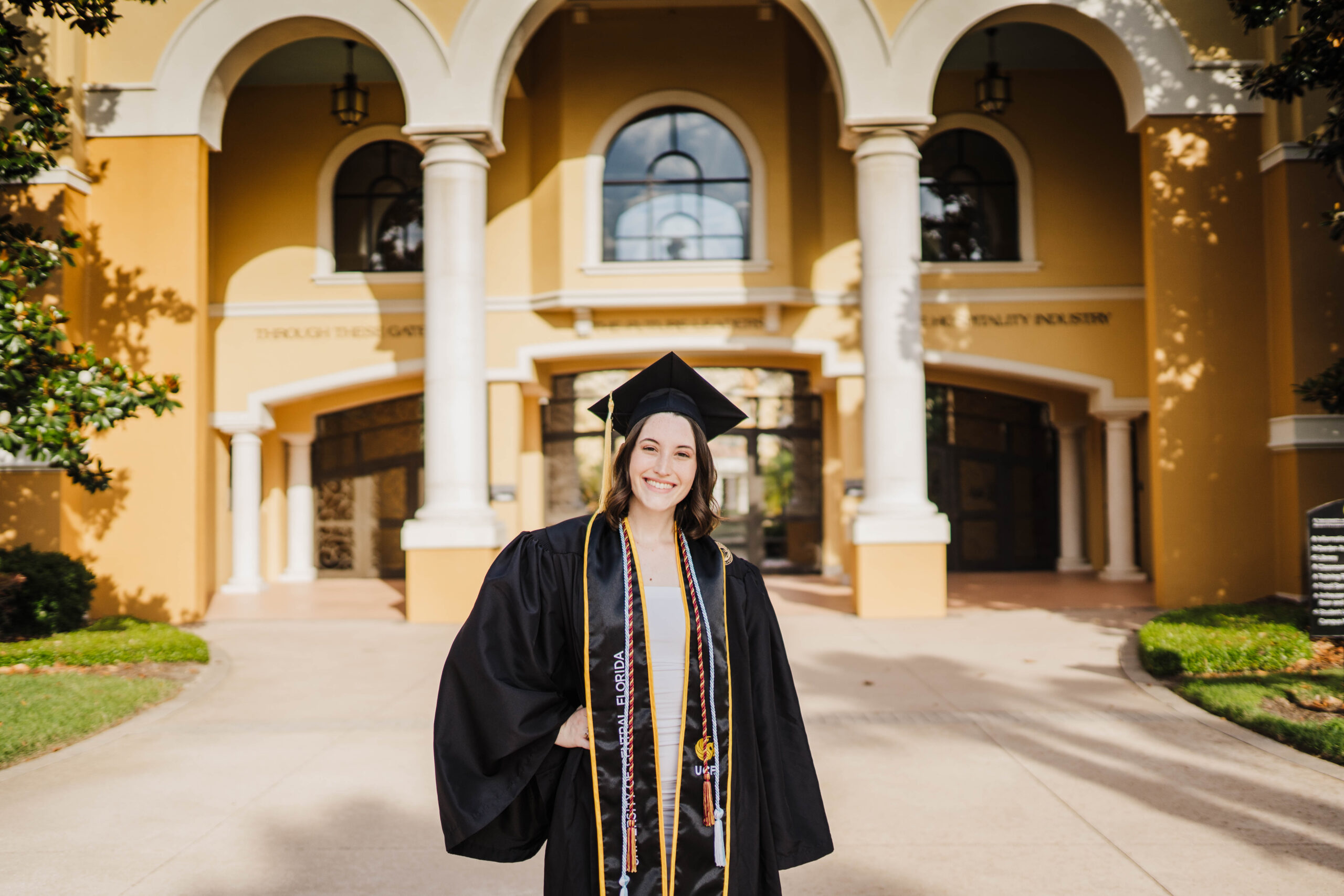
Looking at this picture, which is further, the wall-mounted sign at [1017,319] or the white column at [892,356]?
the wall-mounted sign at [1017,319]

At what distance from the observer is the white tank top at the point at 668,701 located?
8.47 feet

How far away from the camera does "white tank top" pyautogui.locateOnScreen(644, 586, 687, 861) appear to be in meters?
2.58

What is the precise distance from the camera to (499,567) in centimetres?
263

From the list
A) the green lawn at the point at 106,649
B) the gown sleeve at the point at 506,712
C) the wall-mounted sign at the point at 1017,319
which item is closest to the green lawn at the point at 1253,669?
the gown sleeve at the point at 506,712

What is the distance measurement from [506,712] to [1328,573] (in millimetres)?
7927

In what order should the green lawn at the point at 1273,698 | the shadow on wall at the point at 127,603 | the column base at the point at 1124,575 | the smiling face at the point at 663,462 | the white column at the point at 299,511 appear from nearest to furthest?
the smiling face at the point at 663,462
the green lawn at the point at 1273,698
the shadow on wall at the point at 127,603
the column base at the point at 1124,575
the white column at the point at 299,511

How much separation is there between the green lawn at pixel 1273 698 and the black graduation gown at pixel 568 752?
4.47 meters

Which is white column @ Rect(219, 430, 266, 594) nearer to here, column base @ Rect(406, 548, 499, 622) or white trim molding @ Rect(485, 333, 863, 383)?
white trim molding @ Rect(485, 333, 863, 383)

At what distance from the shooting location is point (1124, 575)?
15.2 m

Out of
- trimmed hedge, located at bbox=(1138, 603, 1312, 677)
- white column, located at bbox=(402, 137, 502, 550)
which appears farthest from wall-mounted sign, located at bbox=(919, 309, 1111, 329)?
white column, located at bbox=(402, 137, 502, 550)

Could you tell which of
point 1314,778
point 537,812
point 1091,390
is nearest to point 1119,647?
point 1314,778

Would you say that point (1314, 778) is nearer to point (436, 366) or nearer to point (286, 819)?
point (286, 819)

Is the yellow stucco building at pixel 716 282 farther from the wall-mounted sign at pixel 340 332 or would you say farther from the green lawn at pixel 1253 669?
the green lawn at pixel 1253 669

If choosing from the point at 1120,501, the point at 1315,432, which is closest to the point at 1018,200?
the point at 1120,501
